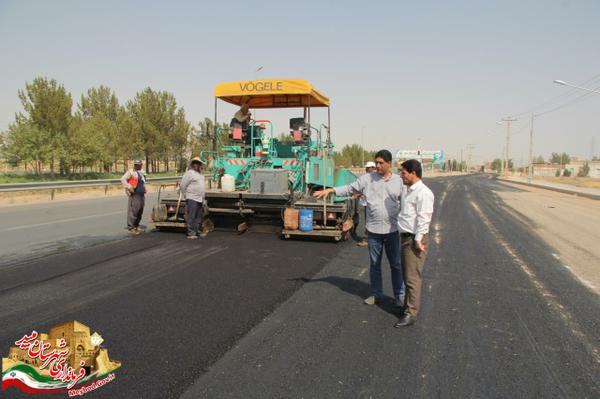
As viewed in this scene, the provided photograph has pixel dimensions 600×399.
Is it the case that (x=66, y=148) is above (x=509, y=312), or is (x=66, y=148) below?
above

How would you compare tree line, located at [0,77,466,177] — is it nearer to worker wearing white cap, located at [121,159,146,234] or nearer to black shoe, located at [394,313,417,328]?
worker wearing white cap, located at [121,159,146,234]

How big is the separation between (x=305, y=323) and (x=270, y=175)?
471 centimetres

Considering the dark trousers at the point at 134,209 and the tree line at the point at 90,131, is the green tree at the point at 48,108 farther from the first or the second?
the dark trousers at the point at 134,209

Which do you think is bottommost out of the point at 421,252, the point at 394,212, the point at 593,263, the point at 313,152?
the point at 593,263

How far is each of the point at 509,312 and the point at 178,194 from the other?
6988 mm

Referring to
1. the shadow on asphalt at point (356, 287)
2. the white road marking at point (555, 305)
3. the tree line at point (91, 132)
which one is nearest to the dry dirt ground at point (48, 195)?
the tree line at point (91, 132)

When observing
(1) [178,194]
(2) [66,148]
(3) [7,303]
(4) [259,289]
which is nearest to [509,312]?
(4) [259,289]

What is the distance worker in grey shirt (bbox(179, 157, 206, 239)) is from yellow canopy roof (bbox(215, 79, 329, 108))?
2.00m

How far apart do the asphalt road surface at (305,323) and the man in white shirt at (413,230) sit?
256 millimetres

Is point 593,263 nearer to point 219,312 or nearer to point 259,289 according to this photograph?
point 259,289

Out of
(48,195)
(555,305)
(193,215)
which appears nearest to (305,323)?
(555,305)

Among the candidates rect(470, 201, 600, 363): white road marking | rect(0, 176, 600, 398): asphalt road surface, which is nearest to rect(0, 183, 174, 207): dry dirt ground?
rect(0, 176, 600, 398): asphalt road surface

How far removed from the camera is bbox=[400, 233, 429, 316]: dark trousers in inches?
165

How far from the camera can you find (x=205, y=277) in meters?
5.75
